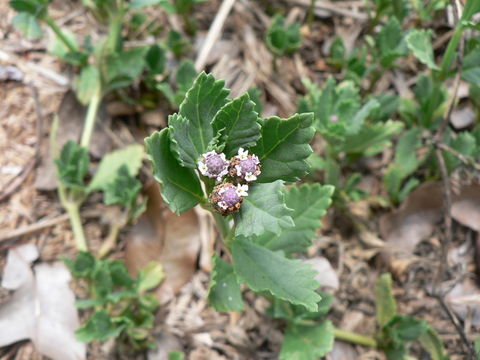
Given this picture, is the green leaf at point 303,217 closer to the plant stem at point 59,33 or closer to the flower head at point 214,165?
the flower head at point 214,165

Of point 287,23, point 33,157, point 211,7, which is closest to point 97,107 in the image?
point 33,157

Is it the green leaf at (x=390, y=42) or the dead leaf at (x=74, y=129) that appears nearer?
the green leaf at (x=390, y=42)

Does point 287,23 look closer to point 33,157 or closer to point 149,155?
point 33,157

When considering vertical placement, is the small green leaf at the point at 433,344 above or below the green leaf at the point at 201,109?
below

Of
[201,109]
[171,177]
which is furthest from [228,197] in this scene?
[201,109]

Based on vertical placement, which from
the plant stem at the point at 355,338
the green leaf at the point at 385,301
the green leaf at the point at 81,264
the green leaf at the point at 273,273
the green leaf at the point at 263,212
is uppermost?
the green leaf at the point at 263,212

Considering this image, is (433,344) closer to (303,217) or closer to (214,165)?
(303,217)

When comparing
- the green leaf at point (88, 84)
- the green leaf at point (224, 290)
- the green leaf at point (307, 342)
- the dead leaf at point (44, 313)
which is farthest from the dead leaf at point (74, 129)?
the green leaf at point (307, 342)

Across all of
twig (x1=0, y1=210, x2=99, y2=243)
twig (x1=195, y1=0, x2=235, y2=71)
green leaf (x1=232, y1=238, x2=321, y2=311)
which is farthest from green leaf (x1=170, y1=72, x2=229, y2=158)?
twig (x1=195, y1=0, x2=235, y2=71)
